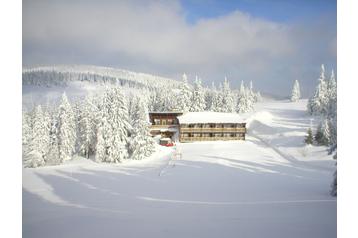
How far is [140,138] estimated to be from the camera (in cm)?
3250

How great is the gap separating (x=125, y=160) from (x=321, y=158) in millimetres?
21177

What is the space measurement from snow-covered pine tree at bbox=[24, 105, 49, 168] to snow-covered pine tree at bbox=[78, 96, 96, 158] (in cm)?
501

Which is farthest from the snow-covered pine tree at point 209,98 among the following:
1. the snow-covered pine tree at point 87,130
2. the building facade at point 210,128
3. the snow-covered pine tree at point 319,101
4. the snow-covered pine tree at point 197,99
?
the snow-covered pine tree at point 87,130

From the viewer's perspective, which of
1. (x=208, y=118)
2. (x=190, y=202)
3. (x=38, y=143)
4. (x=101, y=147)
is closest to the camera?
(x=190, y=202)

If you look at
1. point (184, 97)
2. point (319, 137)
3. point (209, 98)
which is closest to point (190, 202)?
point (319, 137)

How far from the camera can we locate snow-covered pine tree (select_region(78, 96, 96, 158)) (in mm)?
34562

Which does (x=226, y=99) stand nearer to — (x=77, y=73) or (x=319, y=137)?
(x=319, y=137)

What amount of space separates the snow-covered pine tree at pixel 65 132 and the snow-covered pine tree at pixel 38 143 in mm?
2798

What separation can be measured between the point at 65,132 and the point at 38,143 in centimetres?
745

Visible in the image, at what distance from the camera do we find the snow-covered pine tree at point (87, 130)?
34562 mm

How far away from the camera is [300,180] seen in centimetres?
1775

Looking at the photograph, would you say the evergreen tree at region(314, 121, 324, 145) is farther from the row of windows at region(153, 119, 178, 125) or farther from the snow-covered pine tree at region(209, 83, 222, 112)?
the snow-covered pine tree at region(209, 83, 222, 112)

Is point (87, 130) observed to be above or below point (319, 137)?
above

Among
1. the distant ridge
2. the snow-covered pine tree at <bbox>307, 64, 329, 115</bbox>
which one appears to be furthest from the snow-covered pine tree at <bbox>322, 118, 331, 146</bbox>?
the distant ridge
